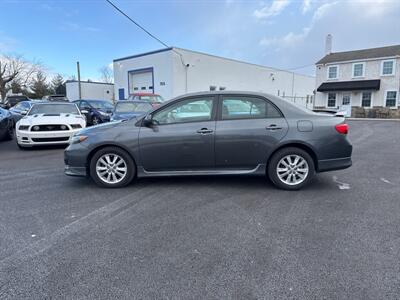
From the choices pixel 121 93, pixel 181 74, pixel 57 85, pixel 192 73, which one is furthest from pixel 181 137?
pixel 57 85

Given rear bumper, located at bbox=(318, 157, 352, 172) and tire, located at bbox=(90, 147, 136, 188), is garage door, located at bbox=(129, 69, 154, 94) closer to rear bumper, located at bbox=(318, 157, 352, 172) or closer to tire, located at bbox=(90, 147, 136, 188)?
tire, located at bbox=(90, 147, 136, 188)

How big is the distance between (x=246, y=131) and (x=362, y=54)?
91.2 ft

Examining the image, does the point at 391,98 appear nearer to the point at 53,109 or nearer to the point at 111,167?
the point at 53,109

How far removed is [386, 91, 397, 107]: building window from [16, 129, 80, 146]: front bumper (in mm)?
26092

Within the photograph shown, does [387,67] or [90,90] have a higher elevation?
[387,67]

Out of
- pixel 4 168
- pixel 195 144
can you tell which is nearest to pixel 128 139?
pixel 195 144

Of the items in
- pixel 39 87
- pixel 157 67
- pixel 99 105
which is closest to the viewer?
pixel 99 105

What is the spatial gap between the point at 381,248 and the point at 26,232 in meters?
3.80

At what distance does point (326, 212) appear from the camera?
3.70m

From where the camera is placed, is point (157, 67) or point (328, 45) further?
point (328, 45)

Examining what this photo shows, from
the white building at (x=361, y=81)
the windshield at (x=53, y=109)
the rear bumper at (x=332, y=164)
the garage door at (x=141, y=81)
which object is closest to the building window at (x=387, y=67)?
the white building at (x=361, y=81)

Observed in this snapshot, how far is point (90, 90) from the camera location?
33750 millimetres

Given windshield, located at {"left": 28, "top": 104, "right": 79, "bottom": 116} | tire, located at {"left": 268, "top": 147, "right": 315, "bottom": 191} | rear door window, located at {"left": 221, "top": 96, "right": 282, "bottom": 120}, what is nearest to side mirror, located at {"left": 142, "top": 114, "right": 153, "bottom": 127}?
rear door window, located at {"left": 221, "top": 96, "right": 282, "bottom": 120}

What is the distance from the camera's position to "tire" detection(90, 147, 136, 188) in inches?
182
